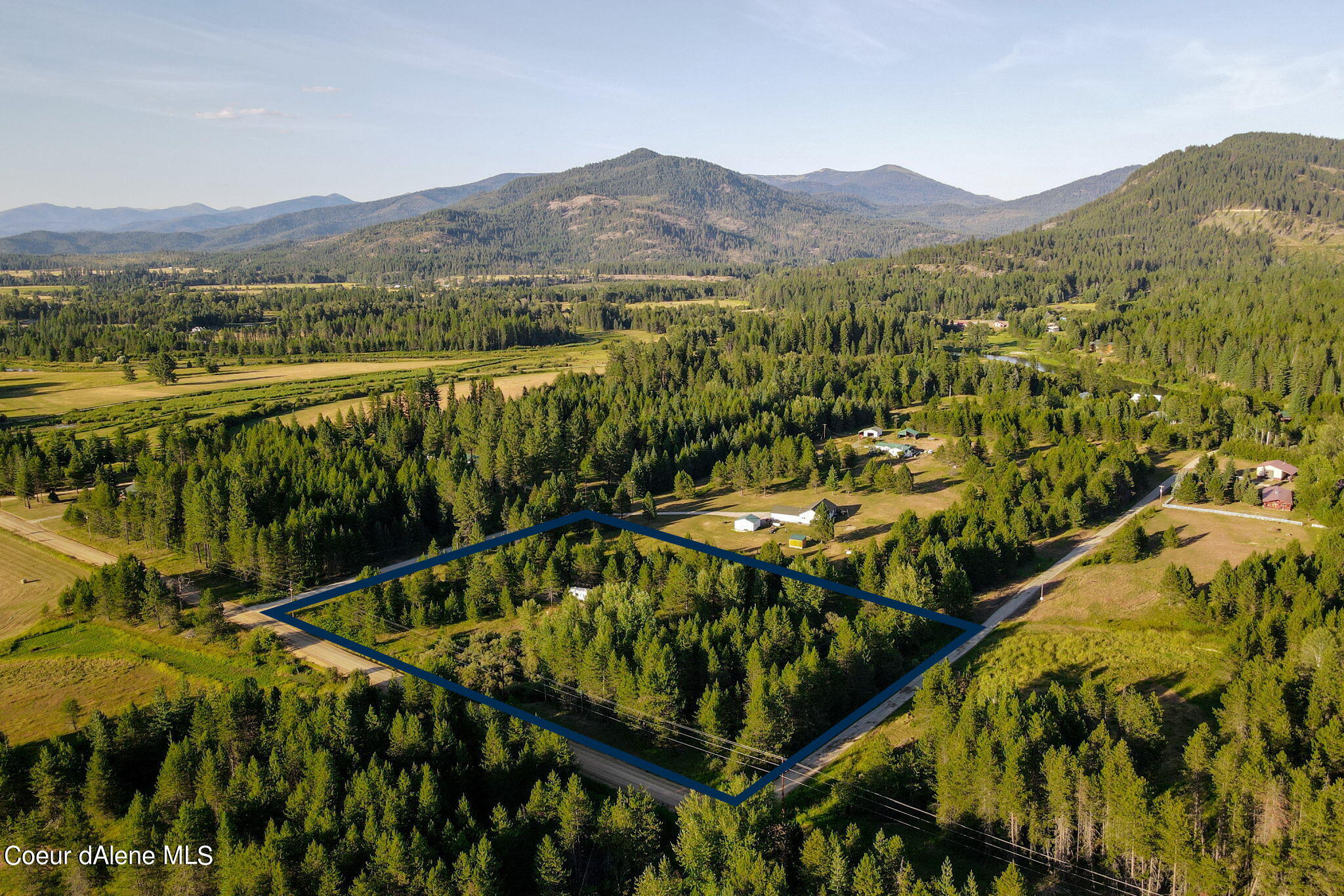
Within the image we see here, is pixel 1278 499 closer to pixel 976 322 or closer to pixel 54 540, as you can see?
pixel 54 540

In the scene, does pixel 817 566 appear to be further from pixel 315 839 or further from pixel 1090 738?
pixel 315 839

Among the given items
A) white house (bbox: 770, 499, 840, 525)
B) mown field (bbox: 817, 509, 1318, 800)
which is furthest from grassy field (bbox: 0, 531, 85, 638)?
white house (bbox: 770, 499, 840, 525)

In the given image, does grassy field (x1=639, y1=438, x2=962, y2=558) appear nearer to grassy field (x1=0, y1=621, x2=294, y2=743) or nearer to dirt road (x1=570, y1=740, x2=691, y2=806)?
dirt road (x1=570, y1=740, x2=691, y2=806)

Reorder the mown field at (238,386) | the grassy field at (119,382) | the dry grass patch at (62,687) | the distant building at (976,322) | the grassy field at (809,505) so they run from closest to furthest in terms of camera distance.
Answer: the dry grass patch at (62,687)
the grassy field at (809,505)
the mown field at (238,386)
the grassy field at (119,382)
the distant building at (976,322)

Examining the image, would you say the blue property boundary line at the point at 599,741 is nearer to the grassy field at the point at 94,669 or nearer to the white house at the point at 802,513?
the grassy field at the point at 94,669

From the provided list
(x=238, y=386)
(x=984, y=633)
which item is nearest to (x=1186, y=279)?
(x=984, y=633)

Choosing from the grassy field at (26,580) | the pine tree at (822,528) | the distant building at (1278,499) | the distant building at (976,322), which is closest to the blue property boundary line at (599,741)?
the pine tree at (822,528)

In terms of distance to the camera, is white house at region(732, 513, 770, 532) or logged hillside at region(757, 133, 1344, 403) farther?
logged hillside at region(757, 133, 1344, 403)
